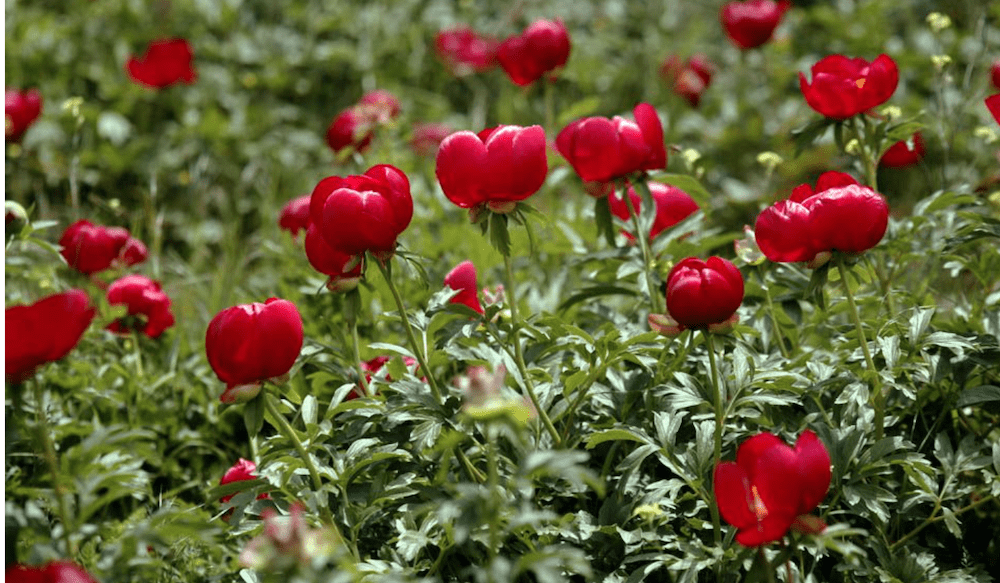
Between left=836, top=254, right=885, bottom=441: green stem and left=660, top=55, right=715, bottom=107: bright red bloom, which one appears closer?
left=836, top=254, right=885, bottom=441: green stem

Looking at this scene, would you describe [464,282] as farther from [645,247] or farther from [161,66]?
[161,66]

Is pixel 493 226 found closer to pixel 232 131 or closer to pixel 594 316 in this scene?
pixel 594 316

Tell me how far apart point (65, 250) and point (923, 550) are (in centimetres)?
165

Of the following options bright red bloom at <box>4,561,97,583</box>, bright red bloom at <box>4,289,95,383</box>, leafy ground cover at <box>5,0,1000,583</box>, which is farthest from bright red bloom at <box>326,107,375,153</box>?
bright red bloom at <box>4,561,97,583</box>

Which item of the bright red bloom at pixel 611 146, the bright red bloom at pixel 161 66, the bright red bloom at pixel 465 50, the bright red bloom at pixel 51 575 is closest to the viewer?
the bright red bloom at pixel 51 575

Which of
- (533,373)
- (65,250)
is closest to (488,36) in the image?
(65,250)

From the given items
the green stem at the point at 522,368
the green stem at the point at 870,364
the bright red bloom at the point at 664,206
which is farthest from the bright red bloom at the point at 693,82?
the green stem at the point at 522,368

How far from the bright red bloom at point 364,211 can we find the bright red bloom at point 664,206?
69cm

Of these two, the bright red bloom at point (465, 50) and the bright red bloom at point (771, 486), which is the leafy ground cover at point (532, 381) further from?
the bright red bloom at point (465, 50)

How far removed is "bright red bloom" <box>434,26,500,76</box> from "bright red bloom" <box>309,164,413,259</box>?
2499 mm

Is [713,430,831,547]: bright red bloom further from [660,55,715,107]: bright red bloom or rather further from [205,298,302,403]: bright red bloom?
[660,55,715,107]: bright red bloom

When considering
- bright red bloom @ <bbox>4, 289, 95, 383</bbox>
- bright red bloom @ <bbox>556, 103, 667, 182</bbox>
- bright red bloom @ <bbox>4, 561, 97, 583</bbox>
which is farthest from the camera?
bright red bloom @ <bbox>556, 103, 667, 182</bbox>

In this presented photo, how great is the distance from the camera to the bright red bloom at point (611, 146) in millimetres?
1677

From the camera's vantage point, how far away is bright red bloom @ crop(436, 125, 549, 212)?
1.38 m
